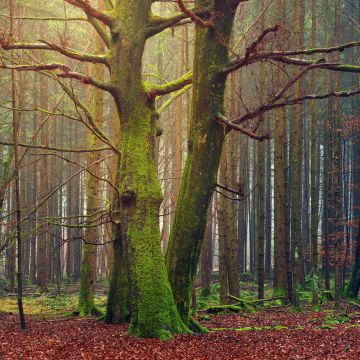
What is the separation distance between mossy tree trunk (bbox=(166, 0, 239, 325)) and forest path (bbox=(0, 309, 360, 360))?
115cm

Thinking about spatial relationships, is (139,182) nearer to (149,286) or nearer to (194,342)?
(149,286)

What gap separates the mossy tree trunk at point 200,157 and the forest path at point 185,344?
115 centimetres

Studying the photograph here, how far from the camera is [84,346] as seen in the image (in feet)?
23.1

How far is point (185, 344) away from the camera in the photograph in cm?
706

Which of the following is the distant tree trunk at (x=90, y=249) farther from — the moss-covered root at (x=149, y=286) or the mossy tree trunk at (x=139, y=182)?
the moss-covered root at (x=149, y=286)

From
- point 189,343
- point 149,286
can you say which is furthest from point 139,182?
point 189,343

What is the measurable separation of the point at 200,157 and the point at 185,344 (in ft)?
9.72

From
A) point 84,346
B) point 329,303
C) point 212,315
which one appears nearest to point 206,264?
point 329,303

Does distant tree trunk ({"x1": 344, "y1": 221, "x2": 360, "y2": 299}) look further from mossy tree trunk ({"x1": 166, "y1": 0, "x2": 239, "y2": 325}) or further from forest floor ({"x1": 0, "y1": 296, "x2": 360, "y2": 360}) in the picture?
mossy tree trunk ({"x1": 166, "y1": 0, "x2": 239, "y2": 325})

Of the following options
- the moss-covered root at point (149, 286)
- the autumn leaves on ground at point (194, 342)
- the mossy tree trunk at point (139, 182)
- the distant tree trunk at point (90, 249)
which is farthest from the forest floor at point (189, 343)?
the distant tree trunk at point (90, 249)

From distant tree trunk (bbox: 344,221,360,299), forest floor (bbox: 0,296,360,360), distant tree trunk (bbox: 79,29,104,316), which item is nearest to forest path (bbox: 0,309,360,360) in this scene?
forest floor (bbox: 0,296,360,360)

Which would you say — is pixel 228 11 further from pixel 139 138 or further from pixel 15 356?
pixel 15 356

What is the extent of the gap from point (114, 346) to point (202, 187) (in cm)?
286

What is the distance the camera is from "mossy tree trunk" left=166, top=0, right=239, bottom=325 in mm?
8188
